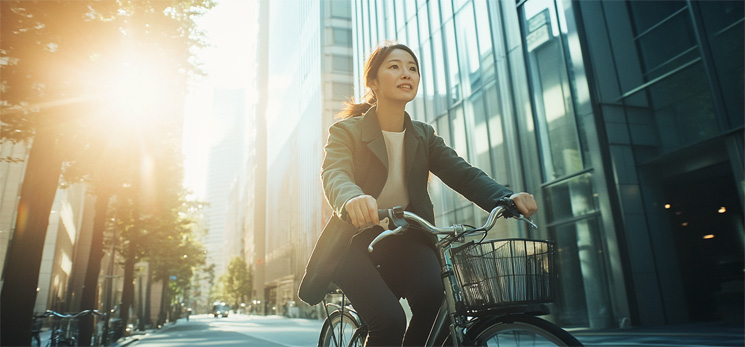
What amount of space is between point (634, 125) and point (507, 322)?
1136cm

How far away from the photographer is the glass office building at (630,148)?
10188 millimetres

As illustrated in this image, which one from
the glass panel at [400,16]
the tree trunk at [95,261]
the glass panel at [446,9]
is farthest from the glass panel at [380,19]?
the tree trunk at [95,261]

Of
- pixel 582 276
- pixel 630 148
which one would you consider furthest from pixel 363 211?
pixel 582 276

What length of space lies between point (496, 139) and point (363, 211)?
13641 mm

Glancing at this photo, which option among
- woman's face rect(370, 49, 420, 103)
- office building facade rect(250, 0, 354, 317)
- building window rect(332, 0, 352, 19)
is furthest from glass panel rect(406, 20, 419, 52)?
building window rect(332, 0, 352, 19)

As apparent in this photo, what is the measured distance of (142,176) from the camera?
17.0 metres

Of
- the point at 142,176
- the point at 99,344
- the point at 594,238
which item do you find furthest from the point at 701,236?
Answer: the point at 142,176

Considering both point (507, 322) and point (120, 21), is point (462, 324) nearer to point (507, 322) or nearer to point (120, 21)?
A: point (507, 322)

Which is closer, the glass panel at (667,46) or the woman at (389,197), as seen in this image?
the woman at (389,197)

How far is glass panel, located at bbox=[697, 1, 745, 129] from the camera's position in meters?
9.20

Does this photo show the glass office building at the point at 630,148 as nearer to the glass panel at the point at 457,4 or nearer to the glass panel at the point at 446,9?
the glass panel at the point at 457,4

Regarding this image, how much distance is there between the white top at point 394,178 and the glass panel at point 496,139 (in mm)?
12414

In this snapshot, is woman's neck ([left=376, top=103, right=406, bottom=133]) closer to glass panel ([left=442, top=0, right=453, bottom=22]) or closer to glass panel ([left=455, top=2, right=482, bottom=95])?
glass panel ([left=455, top=2, right=482, bottom=95])

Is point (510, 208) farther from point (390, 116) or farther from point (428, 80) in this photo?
point (428, 80)
